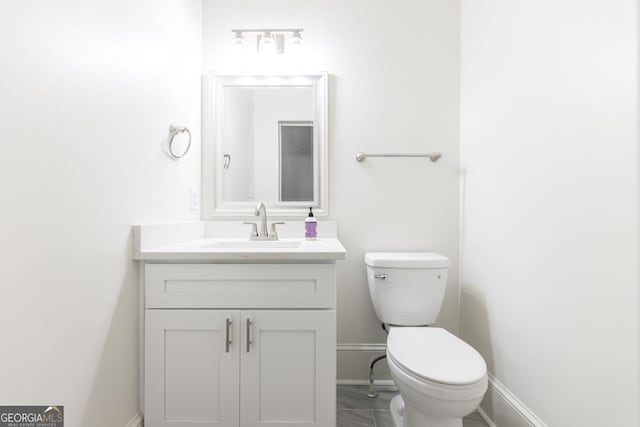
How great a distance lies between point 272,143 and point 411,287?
1.11 metres

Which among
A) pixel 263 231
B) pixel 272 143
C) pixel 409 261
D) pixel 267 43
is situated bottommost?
pixel 409 261

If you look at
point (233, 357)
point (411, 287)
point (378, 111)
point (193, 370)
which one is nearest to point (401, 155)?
point (378, 111)

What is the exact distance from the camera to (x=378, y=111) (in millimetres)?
1822

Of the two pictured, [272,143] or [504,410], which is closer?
[504,410]

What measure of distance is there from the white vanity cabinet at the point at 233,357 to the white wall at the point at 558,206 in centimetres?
79

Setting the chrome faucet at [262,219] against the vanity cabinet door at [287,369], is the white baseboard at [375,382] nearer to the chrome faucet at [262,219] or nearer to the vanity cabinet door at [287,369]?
the vanity cabinet door at [287,369]

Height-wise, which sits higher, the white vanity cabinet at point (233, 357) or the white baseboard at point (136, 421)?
the white vanity cabinet at point (233, 357)

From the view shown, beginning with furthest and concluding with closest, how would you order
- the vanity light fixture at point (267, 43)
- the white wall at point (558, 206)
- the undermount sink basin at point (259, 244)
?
the vanity light fixture at point (267, 43)
the undermount sink basin at point (259, 244)
the white wall at point (558, 206)

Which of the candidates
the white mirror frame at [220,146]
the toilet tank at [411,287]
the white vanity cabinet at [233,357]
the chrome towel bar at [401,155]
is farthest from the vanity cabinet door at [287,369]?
the chrome towel bar at [401,155]

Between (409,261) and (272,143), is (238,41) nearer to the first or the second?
(272,143)

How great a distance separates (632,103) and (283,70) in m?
1.54

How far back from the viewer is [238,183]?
184 centimetres

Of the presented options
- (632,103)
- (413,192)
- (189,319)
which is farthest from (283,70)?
(632,103)

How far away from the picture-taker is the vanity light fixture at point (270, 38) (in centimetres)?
173
